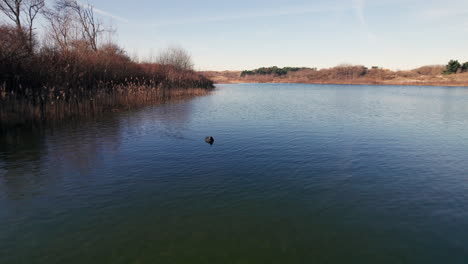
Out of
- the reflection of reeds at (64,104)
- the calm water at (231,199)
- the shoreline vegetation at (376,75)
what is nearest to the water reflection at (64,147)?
the calm water at (231,199)

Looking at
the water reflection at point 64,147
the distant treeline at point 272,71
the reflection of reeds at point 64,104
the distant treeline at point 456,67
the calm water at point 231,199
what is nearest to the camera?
the calm water at point 231,199

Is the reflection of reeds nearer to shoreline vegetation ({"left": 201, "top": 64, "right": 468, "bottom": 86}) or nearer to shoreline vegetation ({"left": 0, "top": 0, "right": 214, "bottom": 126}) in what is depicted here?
shoreline vegetation ({"left": 0, "top": 0, "right": 214, "bottom": 126})

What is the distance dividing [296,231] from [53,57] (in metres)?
19.1

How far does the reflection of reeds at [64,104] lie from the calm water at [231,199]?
2980 mm

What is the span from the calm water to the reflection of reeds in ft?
9.78

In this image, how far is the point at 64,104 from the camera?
17.5m

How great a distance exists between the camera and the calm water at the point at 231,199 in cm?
485

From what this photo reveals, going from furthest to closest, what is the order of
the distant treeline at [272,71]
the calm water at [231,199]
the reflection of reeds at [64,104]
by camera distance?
the distant treeline at [272,71], the reflection of reeds at [64,104], the calm water at [231,199]

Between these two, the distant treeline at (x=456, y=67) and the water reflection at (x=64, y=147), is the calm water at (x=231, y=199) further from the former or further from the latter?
the distant treeline at (x=456, y=67)

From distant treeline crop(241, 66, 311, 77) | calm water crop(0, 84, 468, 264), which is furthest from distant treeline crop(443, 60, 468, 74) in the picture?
calm water crop(0, 84, 468, 264)

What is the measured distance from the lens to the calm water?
4.85 metres

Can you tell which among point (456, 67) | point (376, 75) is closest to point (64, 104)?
point (456, 67)

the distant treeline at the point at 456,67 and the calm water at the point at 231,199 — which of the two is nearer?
the calm water at the point at 231,199

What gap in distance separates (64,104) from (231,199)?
1555 cm
